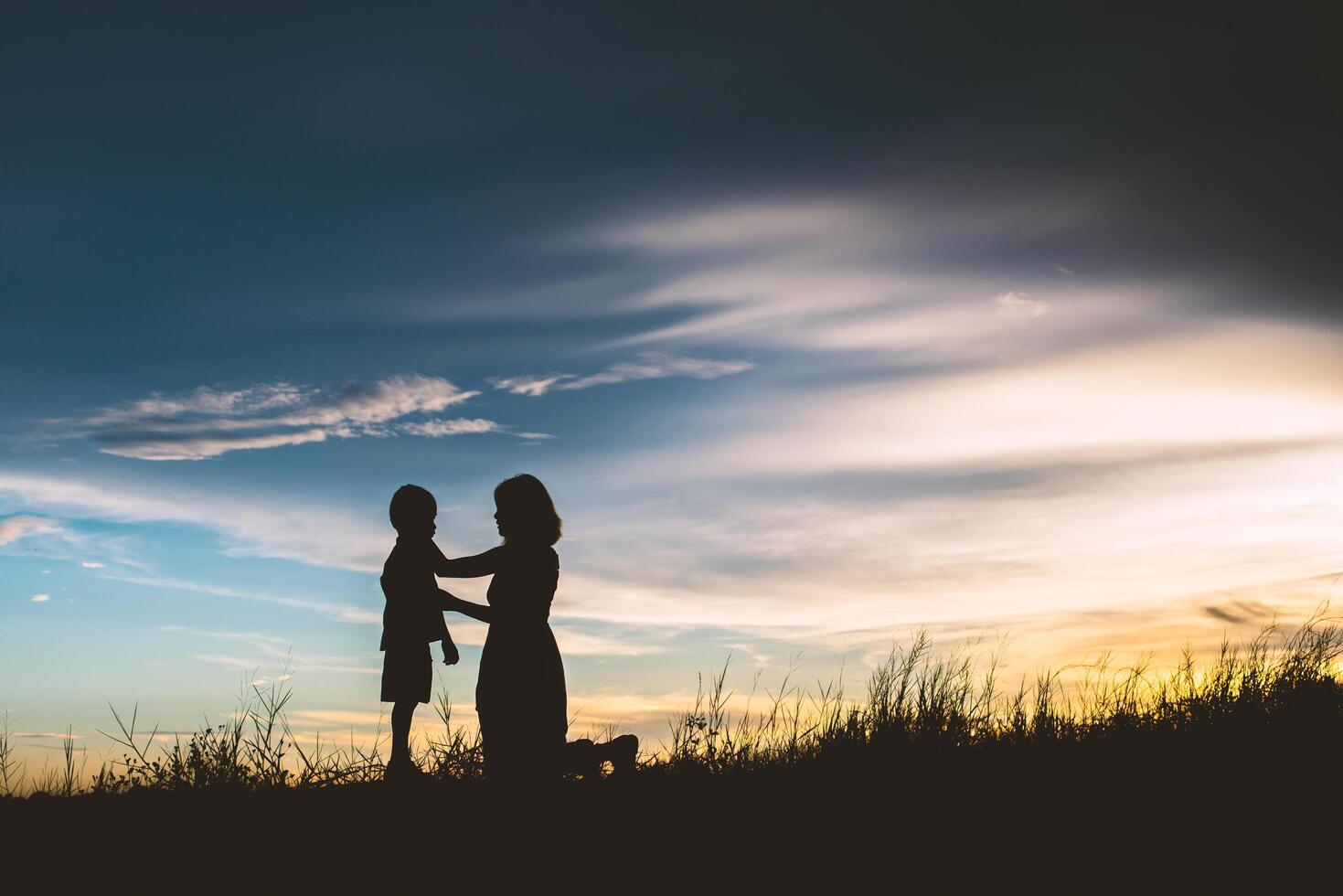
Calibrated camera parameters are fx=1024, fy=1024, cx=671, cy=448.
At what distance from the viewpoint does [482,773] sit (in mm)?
6852

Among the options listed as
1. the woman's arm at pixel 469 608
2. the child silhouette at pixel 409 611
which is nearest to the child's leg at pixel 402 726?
the child silhouette at pixel 409 611

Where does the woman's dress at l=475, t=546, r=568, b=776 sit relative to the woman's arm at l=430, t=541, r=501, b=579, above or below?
below

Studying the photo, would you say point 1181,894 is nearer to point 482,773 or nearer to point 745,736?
point 745,736

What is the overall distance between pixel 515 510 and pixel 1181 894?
4.29 meters

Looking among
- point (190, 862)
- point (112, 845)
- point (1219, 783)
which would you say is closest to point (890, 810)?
point (1219, 783)

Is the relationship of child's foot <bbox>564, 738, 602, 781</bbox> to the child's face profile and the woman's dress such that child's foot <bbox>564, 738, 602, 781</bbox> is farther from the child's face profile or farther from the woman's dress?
the child's face profile

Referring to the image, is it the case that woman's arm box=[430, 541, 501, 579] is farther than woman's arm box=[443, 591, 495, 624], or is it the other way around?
woman's arm box=[430, 541, 501, 579]

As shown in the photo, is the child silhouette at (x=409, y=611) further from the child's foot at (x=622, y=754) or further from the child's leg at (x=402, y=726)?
the child's foot at (x=622, y=754)

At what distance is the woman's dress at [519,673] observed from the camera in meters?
6.61

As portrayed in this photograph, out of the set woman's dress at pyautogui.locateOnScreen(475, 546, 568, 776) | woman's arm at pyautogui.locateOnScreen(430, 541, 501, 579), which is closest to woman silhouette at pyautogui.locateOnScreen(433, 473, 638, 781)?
woman's dress at pyautogui.locateOnScreen(475, 546, 568, 776)

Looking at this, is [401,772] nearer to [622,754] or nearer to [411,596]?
[411,596]

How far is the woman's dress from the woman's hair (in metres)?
Answer: 0.08

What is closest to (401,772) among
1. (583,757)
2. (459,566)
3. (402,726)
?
(402,726)

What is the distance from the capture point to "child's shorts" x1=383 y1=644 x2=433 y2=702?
7016mm
